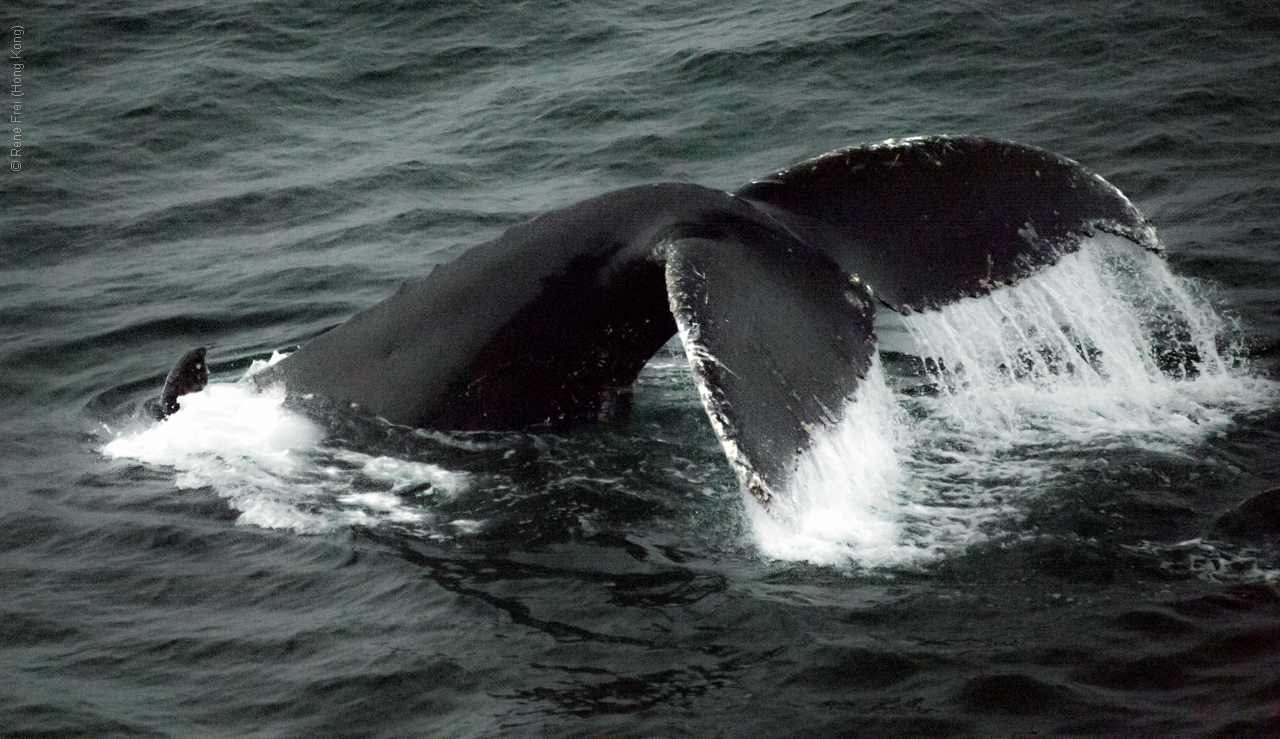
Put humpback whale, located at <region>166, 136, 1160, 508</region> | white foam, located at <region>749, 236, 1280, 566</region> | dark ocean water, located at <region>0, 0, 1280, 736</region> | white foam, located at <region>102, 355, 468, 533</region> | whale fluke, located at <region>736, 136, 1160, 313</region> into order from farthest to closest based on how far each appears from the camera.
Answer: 1. white foam, located at <region>102, 355, 468, 533</region>
2. whale fluke, located at <region>736, 136, 1160, 313</region>
3. humpback whale, located at <region>166, 136, 1160, 508</region>
4. white foam, located at <region>749, 236, 1280, 566</region>
5. dark ocean water, located at <region>0, 0, 1280, 736</region>

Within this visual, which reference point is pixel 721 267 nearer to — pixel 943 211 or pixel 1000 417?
pixel 943 211

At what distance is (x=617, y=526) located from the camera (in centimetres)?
523

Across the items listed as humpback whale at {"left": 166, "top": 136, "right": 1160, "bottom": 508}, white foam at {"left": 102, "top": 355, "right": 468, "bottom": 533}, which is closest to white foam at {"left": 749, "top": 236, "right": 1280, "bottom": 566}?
humpback whale at {"left": 166, "top": 136, "right": 1160, "bottom": 508}

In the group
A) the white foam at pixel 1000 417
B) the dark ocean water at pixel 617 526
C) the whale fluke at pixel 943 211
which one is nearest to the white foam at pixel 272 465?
the dark ocean water at pixel 617 526

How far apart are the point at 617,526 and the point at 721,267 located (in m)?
→ 1.18

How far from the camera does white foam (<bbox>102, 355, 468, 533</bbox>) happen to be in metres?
5.62

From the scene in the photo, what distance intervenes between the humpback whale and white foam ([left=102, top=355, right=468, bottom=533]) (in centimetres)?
27

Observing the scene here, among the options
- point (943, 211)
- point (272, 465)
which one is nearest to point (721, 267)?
point (943, 211)

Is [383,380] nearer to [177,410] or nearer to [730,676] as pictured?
[177,410]

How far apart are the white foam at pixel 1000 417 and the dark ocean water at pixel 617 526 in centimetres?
2

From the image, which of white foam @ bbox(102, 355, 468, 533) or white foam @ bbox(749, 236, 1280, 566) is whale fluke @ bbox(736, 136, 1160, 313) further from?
white foam @ bbox(102, 355, 468, 533)

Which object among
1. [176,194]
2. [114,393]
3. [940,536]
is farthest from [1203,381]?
[176,194]

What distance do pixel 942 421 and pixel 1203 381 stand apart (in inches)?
47.4

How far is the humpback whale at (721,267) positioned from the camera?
486 cm
